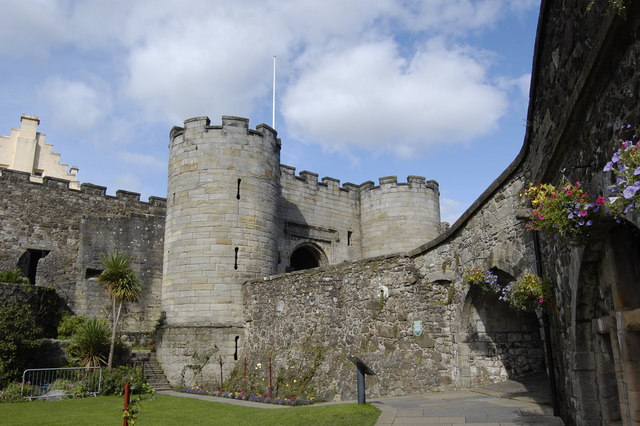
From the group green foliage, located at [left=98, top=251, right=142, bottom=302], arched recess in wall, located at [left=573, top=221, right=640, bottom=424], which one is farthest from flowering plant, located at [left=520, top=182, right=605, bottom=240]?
green foliage, located at [left=98, top=251, right=142, bottom=302]

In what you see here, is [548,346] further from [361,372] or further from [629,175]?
[629,175]

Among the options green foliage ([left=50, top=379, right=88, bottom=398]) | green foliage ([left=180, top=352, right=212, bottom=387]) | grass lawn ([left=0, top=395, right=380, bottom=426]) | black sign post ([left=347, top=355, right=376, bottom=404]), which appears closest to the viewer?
grass lawn ([left=0, top=395, right=380, bottom=426])

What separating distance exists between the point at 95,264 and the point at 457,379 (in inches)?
597

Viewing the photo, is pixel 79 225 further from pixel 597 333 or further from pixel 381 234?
pixel 597 333

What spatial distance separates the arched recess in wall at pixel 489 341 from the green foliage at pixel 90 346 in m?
10.8

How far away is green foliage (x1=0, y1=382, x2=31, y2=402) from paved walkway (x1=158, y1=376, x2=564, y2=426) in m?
9.37

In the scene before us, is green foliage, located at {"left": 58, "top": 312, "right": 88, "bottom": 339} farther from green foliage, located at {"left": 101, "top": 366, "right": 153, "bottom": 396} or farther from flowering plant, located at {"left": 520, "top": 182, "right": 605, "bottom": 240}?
flowering plant, located at {"left": 520, "top": 182, "right": 605, "bottom": 240}

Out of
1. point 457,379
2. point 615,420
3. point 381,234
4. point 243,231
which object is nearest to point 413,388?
point 457,379

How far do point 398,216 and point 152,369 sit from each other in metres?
12.5

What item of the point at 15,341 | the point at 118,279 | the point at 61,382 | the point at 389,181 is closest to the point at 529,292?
the point at 61,382

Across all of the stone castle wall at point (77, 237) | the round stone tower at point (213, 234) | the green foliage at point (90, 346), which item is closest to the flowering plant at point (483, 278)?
the round stone tower at point (213, 234)

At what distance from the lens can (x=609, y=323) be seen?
4961 millimetres

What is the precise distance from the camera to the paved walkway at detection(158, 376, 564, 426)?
733cm

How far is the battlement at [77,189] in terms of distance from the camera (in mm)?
20625
